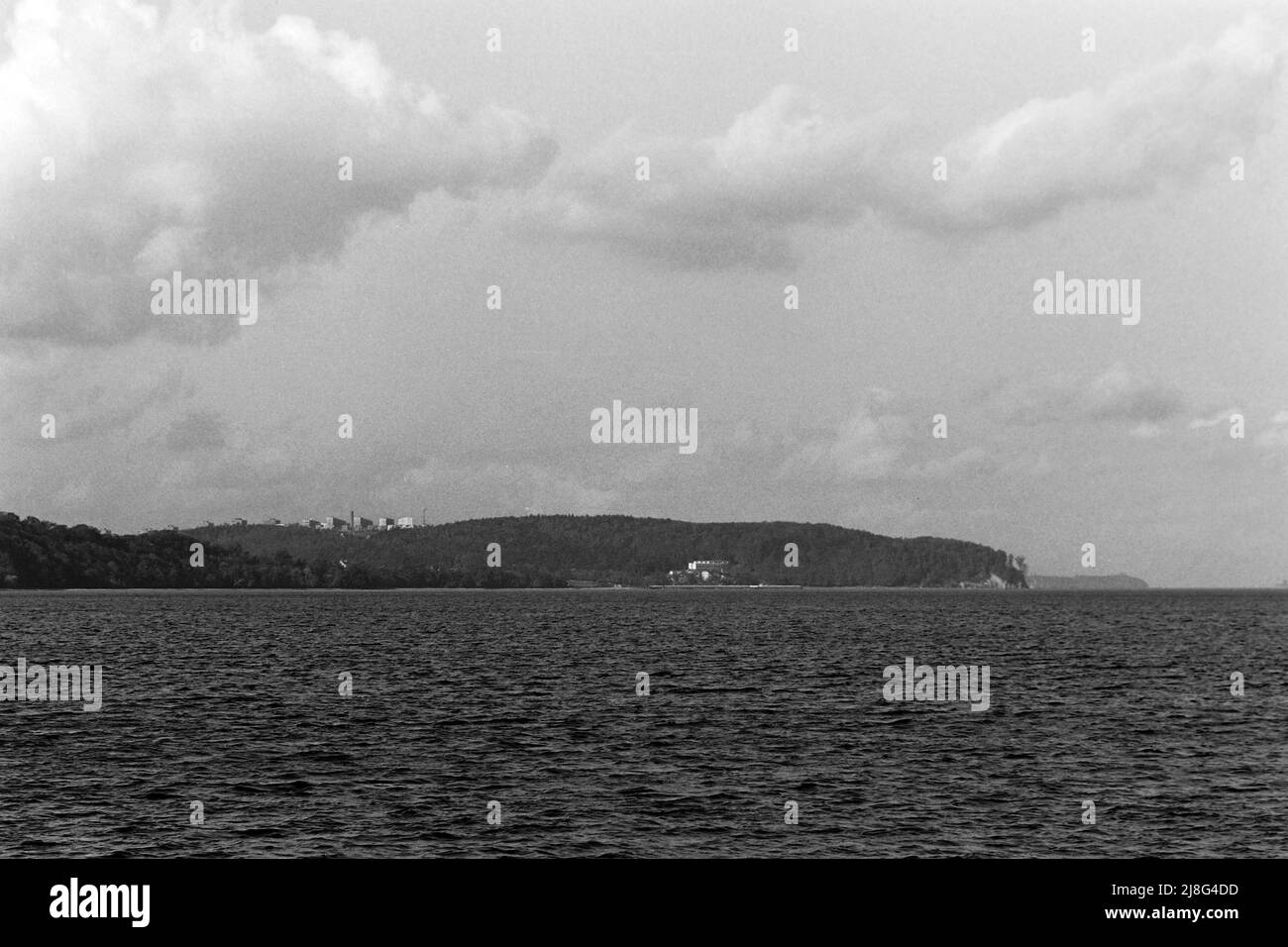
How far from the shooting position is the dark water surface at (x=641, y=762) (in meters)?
37.4

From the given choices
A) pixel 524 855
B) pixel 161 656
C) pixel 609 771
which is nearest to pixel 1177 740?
pixel 609 771

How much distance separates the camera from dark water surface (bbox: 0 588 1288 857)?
37.4 m

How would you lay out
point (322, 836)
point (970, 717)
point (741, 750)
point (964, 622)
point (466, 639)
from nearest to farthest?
point (322, 836) < point (741, 750) < point (970, 717) < point (466, 639) < point (964, 622)

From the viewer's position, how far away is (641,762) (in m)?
50.1

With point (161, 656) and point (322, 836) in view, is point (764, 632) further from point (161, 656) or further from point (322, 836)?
point (322, 836)

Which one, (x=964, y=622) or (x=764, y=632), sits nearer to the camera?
(x=764, y=632)

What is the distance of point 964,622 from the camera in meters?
196

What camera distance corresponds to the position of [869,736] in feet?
191

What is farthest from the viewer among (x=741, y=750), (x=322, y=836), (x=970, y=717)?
(x=970, y=717)
